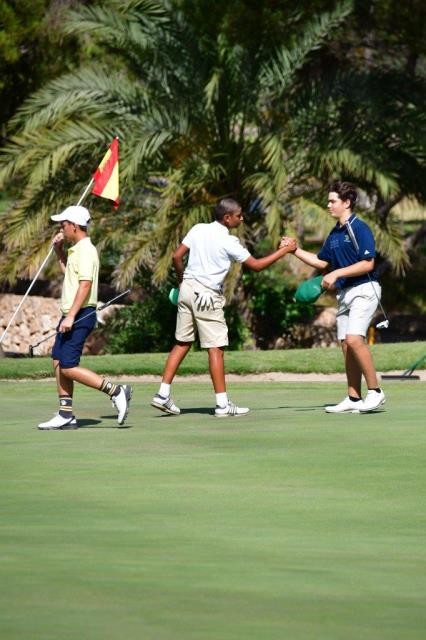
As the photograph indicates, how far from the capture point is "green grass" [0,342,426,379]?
18734 mm

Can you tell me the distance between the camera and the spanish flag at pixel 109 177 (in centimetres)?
1529

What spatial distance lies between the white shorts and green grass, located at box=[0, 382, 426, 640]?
0.87 meters

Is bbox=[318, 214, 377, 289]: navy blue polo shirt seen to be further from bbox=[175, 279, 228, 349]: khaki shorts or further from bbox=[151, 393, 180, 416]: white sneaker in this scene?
bbox=[151, 393, 180, 416]: white sneaker

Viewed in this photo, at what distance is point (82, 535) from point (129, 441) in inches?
154

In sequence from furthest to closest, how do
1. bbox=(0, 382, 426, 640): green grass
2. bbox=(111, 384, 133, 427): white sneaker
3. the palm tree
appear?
the palm tree < bbox=(111, 384, 133, 427): white sneaker < bbox=(0, 382, 426, 640): green grass

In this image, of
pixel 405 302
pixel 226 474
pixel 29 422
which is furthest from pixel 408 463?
pixel 405 302

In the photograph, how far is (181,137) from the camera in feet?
83.0

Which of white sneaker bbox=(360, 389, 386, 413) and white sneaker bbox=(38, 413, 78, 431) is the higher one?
white sneaker bbox=(38, 413, 78, 431)

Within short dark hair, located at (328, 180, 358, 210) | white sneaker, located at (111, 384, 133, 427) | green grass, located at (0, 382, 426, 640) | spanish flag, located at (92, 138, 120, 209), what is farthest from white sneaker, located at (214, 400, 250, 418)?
spanish flag, located at (92, 138, 120, 209)

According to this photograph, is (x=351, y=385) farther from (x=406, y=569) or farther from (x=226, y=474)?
(x=406, y=569)

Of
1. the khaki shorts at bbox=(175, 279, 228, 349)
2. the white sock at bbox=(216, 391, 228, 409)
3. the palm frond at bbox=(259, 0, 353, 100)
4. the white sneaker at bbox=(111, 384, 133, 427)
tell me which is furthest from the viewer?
the palm frond at bbox=(259, 0, 353, 100)

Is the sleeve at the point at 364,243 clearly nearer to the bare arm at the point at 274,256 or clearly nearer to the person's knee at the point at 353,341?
the bare arm at the point at 274,256

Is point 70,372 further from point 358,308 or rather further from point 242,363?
point 242,363

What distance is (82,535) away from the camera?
6844mm
